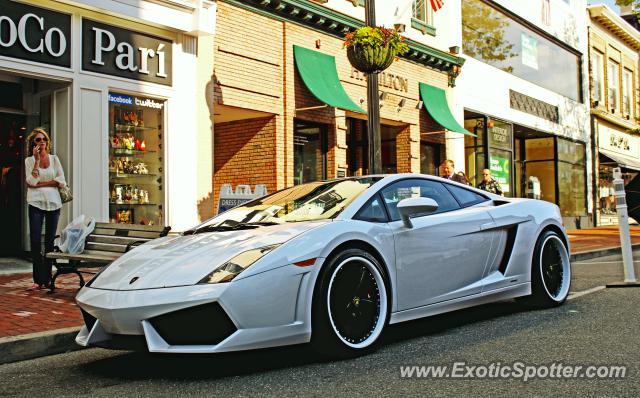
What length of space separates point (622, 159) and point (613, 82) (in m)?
3.68

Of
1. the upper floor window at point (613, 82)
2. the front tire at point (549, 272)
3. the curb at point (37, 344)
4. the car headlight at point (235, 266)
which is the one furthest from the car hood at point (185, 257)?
the upper floor window at point (613, 82)

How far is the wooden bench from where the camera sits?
689cm

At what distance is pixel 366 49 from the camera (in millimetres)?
9328

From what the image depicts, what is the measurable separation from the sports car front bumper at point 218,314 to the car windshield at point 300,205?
2.68 feet

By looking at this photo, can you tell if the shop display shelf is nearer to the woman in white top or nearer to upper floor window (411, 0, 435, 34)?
the woman in white top

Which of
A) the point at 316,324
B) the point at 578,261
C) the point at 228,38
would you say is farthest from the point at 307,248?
the point at 578,261

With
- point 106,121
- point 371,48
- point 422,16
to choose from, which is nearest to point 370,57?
point 371,48

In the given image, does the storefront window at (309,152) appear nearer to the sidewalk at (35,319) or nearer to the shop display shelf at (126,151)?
the shop display shelf at (126,151)

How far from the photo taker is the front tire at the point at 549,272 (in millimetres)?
6055

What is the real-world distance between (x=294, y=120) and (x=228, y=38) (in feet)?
8.07

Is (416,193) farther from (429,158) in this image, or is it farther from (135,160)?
(429,158)

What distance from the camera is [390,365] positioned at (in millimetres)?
4195

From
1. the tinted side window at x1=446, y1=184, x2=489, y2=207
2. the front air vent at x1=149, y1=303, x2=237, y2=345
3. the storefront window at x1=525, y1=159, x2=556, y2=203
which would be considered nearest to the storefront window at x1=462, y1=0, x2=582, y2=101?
the storefront window at x1=525, y1=159, x2=556, y2=203

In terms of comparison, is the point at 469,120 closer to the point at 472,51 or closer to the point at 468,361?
the point at 472,51
